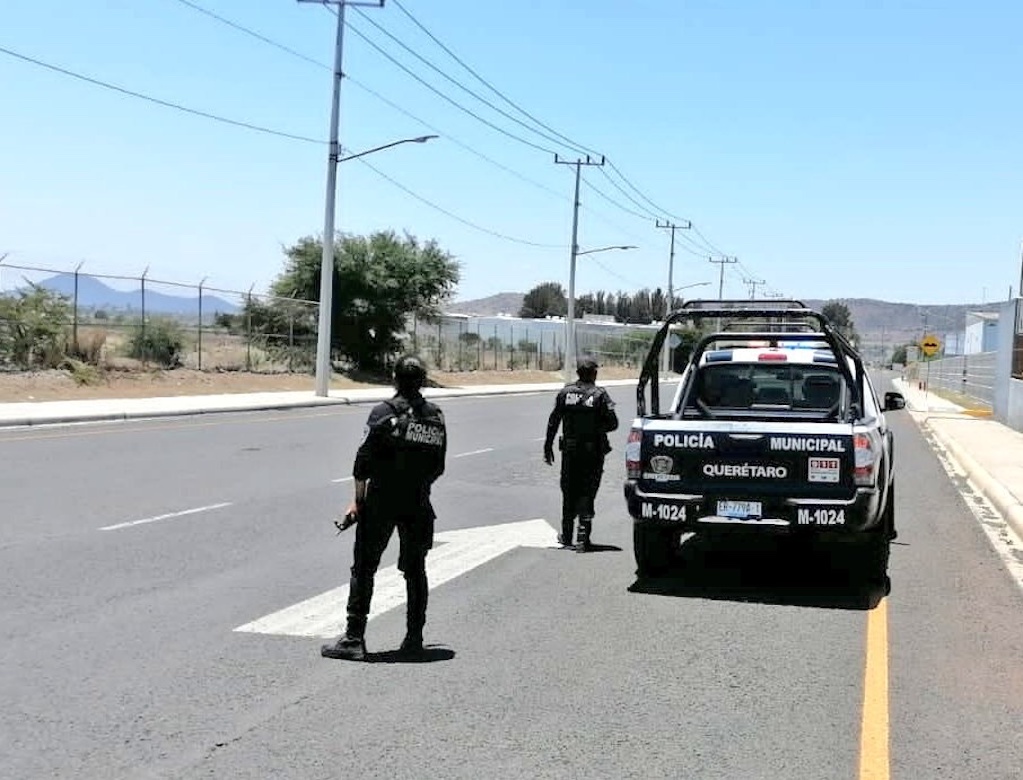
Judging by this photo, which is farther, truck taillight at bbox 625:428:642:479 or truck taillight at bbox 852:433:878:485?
truck taillight at bbox 625:428:642:479

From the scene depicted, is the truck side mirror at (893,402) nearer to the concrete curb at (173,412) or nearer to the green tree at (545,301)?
the concrete curb at (173,412)

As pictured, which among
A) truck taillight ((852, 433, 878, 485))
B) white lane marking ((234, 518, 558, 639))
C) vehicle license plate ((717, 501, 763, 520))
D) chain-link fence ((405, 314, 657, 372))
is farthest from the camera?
chain-link fence ((405, 314, 657, 372))

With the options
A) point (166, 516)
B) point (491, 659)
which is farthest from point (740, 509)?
point (166, 516)

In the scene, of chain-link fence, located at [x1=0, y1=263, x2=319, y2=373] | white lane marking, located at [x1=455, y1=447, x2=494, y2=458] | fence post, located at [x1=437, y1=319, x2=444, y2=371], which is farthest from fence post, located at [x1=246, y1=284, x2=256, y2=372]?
white lane marking, located at [x1=455, y1=447, x2=494, y2=458]

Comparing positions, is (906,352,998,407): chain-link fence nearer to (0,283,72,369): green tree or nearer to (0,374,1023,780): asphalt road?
(0,283,72,369): green tree

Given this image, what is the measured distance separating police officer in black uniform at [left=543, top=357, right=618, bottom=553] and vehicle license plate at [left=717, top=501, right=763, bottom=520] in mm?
1788

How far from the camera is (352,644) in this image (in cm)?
626

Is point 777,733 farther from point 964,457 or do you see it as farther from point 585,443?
point 964,457

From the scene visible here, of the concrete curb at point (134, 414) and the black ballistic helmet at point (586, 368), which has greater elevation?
the black ballistic helmet at point (586, 368)

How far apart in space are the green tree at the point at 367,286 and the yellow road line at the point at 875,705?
42.0 meters

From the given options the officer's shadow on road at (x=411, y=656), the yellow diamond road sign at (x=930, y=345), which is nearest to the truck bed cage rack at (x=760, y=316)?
the officer's shadow on road at (x=411, y=656)

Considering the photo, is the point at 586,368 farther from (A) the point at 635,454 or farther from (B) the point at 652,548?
(B) the point at 652,548

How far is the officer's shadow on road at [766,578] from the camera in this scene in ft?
27.2

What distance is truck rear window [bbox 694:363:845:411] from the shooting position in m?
10.4
